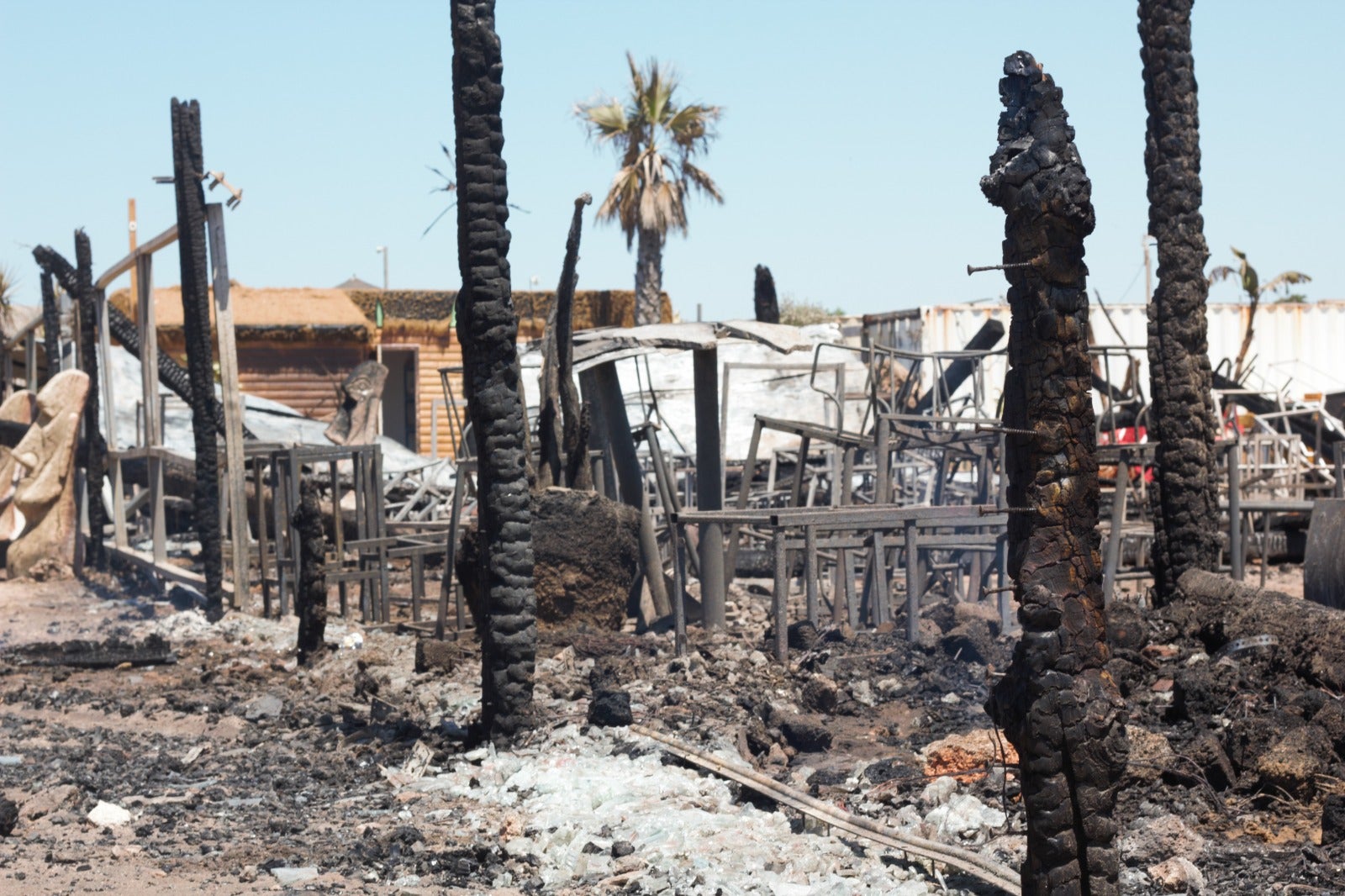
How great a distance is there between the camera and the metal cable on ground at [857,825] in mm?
6102

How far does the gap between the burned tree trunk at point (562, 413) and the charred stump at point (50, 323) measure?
11.8 m

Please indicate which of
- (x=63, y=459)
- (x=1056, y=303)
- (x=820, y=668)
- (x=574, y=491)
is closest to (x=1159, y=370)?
(x=820, y=668)

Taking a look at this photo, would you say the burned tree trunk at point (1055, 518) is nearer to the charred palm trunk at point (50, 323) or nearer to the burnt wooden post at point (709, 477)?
the burnt wooden post at point (709, 477)

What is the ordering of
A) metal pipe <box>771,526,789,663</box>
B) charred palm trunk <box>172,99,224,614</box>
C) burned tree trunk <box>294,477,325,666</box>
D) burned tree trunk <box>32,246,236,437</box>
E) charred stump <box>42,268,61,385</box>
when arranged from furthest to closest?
1. charred stump <box>42,268,61,385</box>
2. burned tree trunk <box>32,246,236,437</box>
3. charred palm trunk <box>172,99,224,614</box>
4. burned tree trunk <box>294,477,325,666</box>
5. metal pipe <box>771,526,789,663</box>

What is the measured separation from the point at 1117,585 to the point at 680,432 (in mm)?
9318

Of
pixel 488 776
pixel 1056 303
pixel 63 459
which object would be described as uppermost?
pixel 1056 303

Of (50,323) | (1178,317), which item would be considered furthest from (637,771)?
(50,323)

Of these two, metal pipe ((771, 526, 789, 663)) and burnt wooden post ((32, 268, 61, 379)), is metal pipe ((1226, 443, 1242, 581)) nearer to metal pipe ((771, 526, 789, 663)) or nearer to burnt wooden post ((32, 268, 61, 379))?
metal pipe ((771, 526, 789, 663))

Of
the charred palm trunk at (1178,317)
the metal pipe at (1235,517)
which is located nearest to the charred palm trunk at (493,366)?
the charred palm trunk at (1178,317)

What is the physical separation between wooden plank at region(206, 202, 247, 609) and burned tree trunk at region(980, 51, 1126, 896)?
11.3m

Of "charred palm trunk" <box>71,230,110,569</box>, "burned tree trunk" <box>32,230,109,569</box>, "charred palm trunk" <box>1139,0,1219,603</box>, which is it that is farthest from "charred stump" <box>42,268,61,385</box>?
"charred palm trunk" <box>1139,0,1219,603</box>

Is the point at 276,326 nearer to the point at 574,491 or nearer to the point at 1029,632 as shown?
the point at 574,491

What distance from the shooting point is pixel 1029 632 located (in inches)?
210

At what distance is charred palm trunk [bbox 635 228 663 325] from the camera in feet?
100
